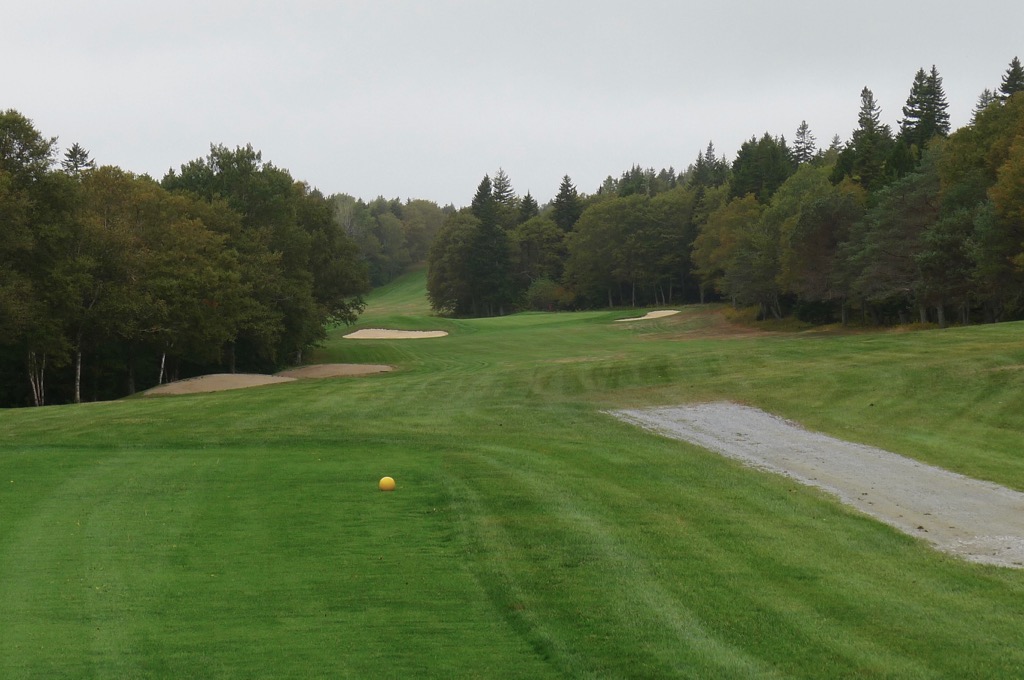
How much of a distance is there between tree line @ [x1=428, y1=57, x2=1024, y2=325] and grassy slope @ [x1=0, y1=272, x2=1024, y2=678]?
3073cm

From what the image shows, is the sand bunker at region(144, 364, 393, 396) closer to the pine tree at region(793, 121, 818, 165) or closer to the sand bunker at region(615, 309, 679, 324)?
the sand bunker at region(615, 309, 679, 324)

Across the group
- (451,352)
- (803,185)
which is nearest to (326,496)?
(451,352)

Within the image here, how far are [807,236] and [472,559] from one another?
59.0 meters

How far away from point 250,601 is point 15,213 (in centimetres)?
3216

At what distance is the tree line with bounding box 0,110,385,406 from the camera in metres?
37.0

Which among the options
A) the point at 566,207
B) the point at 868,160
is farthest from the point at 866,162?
the point at 566,207

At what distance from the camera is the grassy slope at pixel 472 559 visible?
23.1ft

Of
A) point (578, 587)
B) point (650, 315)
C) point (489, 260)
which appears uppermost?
point (489, 260)

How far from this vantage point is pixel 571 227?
12656 cm

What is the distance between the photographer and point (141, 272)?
41.4 m

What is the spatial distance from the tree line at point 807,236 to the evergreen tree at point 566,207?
20 centimetres

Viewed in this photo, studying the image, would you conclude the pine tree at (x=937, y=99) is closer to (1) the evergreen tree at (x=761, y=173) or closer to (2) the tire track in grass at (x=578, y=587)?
(1) the evergreen tree at (x=761, y=173)

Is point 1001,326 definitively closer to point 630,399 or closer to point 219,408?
point 630,399

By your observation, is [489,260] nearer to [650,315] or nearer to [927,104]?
[650,315]
